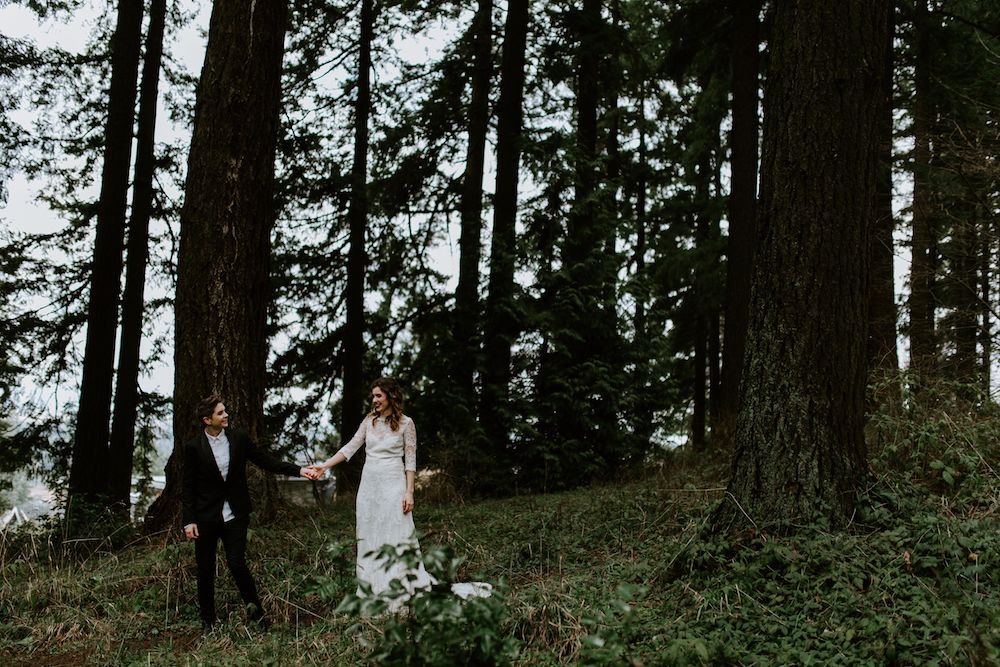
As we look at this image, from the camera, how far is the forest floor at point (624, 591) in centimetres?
429

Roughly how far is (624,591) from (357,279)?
13.0 meters

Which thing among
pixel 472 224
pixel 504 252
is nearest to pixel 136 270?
pixel 472 224

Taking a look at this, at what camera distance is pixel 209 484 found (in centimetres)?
664

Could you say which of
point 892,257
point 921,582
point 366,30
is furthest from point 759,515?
point 366,30

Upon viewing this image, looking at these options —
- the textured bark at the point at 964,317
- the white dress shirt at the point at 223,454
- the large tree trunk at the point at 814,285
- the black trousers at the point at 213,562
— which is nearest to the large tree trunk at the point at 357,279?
the white dress shirt at the point at 223,454

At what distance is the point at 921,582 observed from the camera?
4.99 metres

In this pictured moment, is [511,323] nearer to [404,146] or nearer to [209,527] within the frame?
[404,146]

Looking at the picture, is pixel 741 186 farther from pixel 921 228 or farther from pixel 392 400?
pixel 392 400

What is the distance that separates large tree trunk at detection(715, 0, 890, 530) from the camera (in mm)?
5797

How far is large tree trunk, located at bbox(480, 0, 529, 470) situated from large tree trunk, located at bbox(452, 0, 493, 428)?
295mm

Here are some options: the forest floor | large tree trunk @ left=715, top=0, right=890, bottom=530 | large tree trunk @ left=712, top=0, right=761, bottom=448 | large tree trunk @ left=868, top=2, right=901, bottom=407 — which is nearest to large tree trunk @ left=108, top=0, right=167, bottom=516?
the forest floor

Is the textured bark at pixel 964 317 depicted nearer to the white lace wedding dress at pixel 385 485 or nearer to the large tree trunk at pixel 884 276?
the large tree trunk at pixel 884 276

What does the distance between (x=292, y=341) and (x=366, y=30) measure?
661 centimetres

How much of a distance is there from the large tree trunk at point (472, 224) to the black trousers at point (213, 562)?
740cm
